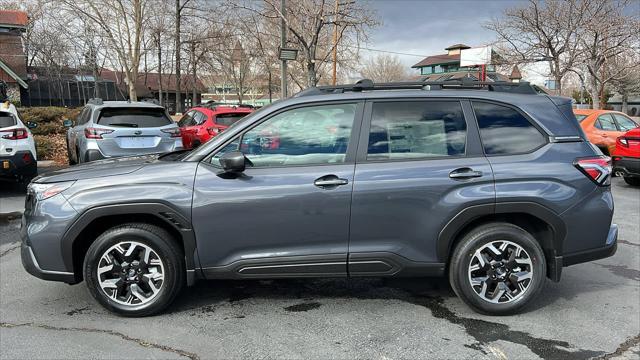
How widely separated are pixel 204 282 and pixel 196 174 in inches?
Answer: 52.8

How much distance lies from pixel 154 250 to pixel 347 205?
4.82ft

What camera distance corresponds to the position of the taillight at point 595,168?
368 cm

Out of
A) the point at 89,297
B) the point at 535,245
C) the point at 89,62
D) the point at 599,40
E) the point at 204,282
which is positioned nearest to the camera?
the point at 535,245

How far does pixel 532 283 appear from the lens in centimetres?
369

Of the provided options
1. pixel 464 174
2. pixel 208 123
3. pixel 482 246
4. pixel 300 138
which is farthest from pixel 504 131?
pixel 208 123

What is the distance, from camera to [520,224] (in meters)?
3.84

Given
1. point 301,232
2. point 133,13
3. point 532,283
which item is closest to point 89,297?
point 301,232

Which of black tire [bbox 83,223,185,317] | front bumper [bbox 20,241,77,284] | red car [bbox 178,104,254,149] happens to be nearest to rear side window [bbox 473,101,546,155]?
black tire [bbox 83,223,185,317]

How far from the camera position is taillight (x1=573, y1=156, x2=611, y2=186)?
3.68 metres

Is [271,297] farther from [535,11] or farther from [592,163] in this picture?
[535,11]

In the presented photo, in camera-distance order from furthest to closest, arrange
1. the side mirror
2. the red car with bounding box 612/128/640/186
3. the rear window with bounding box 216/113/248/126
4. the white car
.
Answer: the rear window with bounding box 216/113/248/126, the red car with bounding box 612/128/640/186, the white car, the side mirror

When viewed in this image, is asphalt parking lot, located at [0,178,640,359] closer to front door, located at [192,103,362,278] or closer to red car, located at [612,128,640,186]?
front door, located at [192,103,362,278]

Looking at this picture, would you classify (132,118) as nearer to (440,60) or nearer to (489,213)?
(489,213)

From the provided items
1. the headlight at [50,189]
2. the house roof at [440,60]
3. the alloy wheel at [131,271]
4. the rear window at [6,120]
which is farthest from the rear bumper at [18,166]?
the house roof at [440,60]
